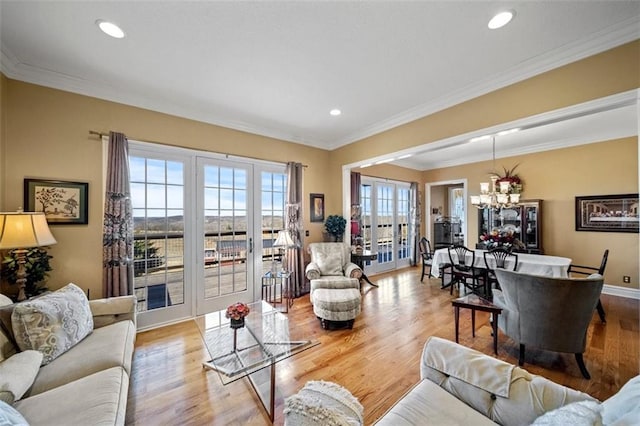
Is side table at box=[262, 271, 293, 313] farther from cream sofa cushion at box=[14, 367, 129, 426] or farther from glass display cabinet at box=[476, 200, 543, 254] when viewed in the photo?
glass display cabinet at box=[476, 200, 543, 254]

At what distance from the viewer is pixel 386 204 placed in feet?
21.1

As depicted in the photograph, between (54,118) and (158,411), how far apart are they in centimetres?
313

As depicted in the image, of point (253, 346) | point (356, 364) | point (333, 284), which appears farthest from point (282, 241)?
point (356, 364)

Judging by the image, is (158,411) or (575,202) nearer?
(158,411)

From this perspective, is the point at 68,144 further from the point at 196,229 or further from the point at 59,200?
the point at 196,229

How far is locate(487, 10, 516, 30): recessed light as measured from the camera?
6.11ft

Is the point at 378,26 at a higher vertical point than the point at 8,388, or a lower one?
higher

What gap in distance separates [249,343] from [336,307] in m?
1.18

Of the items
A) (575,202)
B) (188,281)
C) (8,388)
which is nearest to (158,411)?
(8,388)

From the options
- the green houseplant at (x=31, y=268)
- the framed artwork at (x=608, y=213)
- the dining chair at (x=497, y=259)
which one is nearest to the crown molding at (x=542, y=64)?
the dining chair at (x=497, y=259)

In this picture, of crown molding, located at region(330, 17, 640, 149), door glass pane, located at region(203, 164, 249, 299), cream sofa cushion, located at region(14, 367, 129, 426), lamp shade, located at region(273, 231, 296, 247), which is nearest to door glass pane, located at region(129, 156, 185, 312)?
door glass pane, located at region(203, 164, 249, 299)

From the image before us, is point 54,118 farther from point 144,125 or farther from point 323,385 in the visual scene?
point 323,385

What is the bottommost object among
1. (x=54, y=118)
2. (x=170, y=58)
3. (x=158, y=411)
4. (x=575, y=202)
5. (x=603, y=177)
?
(x=158, y=411)

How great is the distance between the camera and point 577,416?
2.87 feet
